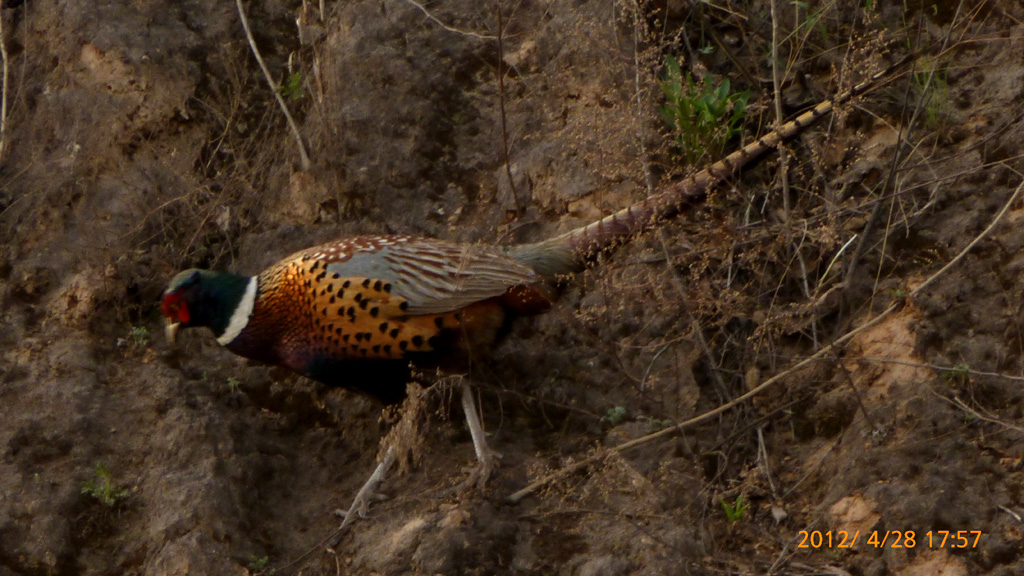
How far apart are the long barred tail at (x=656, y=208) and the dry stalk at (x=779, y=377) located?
27.5 inches

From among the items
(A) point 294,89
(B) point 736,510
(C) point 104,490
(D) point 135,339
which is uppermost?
(A) point 294,89

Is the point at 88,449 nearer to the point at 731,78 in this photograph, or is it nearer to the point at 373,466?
the point at 373,466

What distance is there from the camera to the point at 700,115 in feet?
15.0

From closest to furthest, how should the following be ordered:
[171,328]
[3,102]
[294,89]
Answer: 1. [171,328]
2. [3,102]
3. [294,89]

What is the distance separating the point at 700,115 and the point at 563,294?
39.2 inches

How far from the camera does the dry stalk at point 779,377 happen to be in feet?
12.5

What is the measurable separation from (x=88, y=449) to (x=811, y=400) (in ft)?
9.59

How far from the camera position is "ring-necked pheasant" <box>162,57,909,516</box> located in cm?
408

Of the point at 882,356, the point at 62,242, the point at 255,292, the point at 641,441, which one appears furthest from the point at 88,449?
the point at 882,356

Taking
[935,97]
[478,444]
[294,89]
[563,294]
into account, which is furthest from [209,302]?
[935,97]

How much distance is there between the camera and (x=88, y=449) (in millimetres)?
4230

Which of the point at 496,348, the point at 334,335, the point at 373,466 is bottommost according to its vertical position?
the point at 373,466

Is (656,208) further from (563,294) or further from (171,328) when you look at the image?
(171,328)
